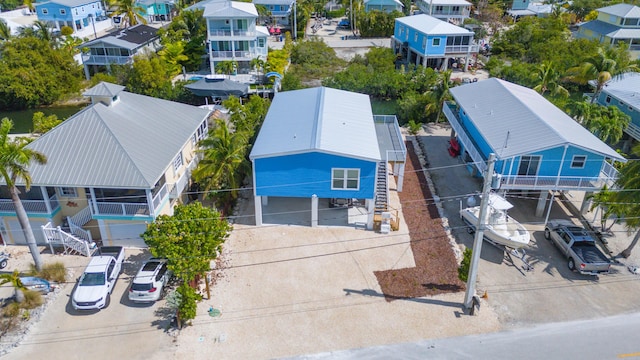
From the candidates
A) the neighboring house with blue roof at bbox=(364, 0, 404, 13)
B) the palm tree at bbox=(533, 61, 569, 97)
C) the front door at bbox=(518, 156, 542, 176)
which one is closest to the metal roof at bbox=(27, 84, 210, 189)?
the front door at bbox=(518, 156, 542, 176)

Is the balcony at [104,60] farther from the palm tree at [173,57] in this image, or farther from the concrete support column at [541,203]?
the concrete support column at [541,203]

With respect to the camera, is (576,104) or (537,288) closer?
(537,288)

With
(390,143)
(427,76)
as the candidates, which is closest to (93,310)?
(390,143)

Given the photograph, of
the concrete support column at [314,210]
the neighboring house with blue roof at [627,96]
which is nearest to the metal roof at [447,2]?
the neighboring house with blue roof at [627,96]

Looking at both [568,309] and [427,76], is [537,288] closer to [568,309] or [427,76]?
[568,309]

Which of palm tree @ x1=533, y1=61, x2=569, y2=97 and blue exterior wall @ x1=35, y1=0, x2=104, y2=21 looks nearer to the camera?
palm tree @ x1=533, y1=61, x2=569, y2=97

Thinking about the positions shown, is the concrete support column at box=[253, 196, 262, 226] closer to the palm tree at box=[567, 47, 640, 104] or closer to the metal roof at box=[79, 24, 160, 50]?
the palm tree at box=[567, 47, 640, 104]
